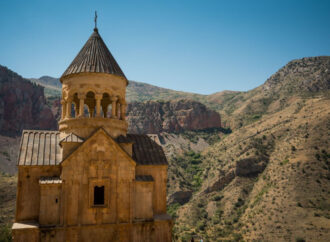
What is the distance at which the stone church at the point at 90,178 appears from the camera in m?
13.6

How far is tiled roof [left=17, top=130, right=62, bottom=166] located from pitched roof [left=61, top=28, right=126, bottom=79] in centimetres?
340

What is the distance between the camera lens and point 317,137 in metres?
51.2

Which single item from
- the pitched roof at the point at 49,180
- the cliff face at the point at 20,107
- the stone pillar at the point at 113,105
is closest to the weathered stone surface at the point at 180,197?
the stone pillar at the point at 113,105

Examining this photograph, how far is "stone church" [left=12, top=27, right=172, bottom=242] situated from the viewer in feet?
44.8

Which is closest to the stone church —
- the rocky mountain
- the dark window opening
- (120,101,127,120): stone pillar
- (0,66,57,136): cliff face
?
the dark window opening

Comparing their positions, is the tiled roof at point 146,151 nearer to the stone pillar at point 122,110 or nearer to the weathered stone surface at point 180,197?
the stone pillar at point 122,110

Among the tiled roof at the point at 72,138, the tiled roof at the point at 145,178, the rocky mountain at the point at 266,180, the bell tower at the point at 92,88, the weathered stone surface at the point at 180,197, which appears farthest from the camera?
the weathered stone surface at the point at 180,197

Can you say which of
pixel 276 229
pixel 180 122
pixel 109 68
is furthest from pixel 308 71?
pixel 109 68

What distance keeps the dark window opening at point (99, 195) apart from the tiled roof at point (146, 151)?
2.40 metres

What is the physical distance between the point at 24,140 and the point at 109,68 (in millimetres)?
5598

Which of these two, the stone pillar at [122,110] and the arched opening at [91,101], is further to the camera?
the arched opening at [91,101]

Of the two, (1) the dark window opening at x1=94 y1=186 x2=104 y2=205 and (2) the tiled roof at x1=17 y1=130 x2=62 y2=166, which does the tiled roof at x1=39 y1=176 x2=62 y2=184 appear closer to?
(2) the tiled roof at x1=17 y1=130 x2=62 y2=166

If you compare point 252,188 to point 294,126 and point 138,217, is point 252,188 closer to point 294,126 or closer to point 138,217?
point 294,126

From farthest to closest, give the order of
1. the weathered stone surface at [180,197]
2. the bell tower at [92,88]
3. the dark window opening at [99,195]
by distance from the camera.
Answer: the weathered stone surface at [180,197], the bell tower at [92,88], the dark window opening at [99,195]
